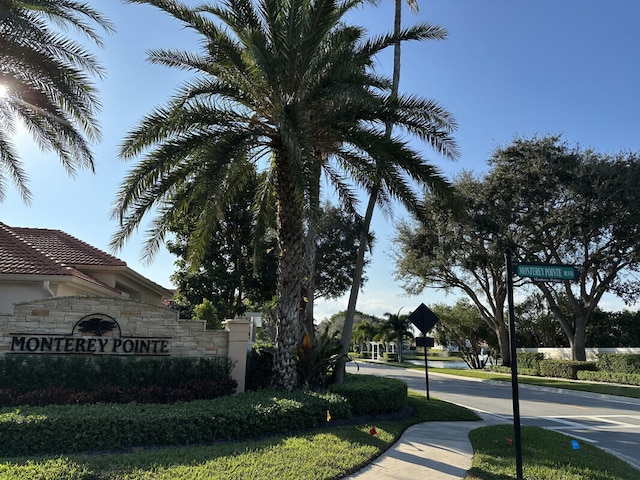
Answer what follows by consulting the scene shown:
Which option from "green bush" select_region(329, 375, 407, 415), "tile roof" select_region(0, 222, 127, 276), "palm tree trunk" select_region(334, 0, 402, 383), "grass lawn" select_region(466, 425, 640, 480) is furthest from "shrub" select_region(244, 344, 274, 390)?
"grass lawn" select_region(466, 425, 640, 480)

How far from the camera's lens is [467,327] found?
135 feet

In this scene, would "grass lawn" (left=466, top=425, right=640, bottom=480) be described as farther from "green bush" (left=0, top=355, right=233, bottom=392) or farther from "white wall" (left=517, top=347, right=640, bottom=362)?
"white wall" (left=517, top=347, right=640, bottom=362)

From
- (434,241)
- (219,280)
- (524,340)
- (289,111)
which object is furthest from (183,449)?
(524,340)

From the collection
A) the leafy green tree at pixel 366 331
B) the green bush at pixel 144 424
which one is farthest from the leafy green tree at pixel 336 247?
the leafy green tree at pixel 366 331

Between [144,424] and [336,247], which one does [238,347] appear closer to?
[144,424]

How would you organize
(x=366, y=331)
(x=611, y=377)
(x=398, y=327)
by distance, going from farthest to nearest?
(x=366, y=331)
(x=398, y=327)
(x=611, y=377)

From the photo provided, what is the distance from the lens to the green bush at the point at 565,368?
26.5 meters

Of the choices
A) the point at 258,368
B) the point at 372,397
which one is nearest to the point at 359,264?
the point at 372,397

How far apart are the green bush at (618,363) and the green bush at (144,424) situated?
2252cm

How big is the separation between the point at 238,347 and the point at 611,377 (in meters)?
21.3

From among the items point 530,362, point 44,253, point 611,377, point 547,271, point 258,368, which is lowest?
point 611,377

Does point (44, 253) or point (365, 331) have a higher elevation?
point (44, 253)

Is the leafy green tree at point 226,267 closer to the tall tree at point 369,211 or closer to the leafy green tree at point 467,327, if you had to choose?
the tall tree at point 369,211

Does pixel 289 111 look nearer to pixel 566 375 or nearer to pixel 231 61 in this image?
pixel 231 61
